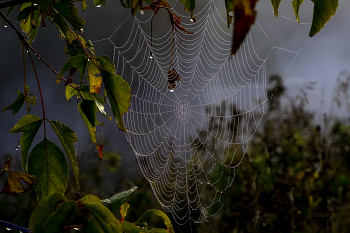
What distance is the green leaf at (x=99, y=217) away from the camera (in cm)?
46

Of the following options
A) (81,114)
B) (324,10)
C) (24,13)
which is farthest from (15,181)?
(324,10)

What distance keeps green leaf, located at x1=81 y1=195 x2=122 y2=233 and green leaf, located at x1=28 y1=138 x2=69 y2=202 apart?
0.96 feet

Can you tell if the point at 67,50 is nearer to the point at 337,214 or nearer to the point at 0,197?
the point at 337,214

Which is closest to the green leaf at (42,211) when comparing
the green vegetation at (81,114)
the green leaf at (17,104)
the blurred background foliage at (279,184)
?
the green vegetation at (81,114)

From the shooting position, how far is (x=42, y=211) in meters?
0.47

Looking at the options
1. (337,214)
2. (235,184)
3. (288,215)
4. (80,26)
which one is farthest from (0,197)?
(337,214)

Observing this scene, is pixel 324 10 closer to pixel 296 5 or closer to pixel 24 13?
pixel 296 5

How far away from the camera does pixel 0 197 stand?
4.52m

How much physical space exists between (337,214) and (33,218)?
156 inches

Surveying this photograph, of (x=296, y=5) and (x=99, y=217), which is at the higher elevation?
(x=296, y=5)

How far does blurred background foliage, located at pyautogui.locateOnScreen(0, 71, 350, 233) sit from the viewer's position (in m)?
2.80

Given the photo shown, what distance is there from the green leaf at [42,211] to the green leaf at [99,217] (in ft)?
0.18

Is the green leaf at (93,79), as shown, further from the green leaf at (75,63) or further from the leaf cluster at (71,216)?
the leaf cluster at (71,216)

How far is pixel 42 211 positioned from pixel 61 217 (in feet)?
0.14
